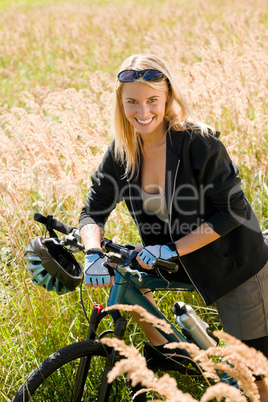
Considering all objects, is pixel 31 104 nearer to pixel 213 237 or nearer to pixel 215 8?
pixel 213 237

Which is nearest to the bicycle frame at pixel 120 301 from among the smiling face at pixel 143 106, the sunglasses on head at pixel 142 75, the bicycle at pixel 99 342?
the bicycle at pixel 99 342

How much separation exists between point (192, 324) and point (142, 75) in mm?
1158

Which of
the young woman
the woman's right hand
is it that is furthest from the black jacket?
the woman's right hand

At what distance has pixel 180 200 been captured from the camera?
7.13 feet

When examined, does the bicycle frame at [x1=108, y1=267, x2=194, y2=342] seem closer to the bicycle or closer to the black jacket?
the bicycle

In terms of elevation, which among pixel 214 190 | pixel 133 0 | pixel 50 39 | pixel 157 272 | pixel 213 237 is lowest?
pixel 157 272

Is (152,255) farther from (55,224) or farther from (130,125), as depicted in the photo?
(130,125)

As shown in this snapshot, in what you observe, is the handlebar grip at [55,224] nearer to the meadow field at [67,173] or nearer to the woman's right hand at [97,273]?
the woman's right hand at [97,273]

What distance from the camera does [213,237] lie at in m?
2.14

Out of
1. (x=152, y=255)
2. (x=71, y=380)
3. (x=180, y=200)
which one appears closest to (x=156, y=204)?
(x=180, y=200)

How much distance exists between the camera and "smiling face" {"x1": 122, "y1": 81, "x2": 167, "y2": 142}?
2.17 m

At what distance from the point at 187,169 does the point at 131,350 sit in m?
1.01

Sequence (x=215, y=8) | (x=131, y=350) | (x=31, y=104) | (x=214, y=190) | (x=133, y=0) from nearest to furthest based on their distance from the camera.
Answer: (x=131, y=350)
(x=214, y=190)
(x=31, y=104)
(x=215, y=8)
(x=133, y=0)

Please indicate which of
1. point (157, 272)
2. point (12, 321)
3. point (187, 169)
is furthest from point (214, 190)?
point (12, 321)
